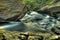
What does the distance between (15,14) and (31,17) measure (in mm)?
4181

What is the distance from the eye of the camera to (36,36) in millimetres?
6426

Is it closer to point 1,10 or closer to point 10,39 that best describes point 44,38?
point 10,39

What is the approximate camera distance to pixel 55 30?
26.5 ft

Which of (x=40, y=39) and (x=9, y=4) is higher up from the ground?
(x=9, y=4)

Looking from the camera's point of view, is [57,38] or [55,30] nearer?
[57,38]

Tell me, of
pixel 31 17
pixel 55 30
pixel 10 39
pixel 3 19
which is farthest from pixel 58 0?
pixel 10 39

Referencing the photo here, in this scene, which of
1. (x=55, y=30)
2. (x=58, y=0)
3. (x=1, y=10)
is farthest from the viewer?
(x=58, y=0)

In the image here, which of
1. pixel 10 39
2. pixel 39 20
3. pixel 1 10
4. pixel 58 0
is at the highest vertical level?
pixel 58 0

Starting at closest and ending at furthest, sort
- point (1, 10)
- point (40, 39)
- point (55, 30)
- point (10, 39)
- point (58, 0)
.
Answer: point (10, 39) → point (40, 39) → point (1, 10) → point (55, 30) → point (58, 0)

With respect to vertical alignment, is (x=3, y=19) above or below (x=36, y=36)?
above

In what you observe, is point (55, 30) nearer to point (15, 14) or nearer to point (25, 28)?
point (25, 28)

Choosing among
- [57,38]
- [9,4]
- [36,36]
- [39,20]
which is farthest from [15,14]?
[39,20]

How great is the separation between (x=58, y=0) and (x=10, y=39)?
448 inches

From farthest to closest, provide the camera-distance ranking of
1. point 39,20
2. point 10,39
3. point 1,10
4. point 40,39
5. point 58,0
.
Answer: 1. point 58,0
2. point 39,20
3. point 1,10
4. point 40,39
5. point 10,39
